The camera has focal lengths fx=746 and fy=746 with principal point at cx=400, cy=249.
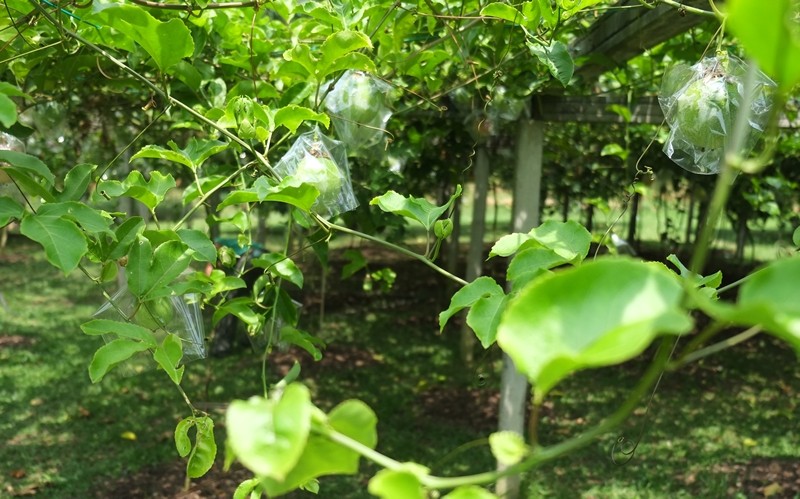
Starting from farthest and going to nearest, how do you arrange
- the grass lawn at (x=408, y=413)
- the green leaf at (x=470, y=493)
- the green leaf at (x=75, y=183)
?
the grass lawn at (x=408, y=413), the green leaf at (x=75, y=183), the green leaf at (x=470, y=493)

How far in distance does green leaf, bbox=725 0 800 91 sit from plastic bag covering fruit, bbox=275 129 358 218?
84 cm

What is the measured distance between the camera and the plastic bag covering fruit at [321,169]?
118 centimetres

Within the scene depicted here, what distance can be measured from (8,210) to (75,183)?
173 millimetres

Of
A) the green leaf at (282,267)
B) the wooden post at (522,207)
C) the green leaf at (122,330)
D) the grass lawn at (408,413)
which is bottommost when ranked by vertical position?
the grass lawn at (408,413)

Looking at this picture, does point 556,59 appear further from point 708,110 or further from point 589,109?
point 589,109

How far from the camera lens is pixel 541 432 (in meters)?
3.78

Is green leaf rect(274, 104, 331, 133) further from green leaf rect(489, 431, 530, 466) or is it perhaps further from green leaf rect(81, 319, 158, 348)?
green leaf rect(489, 431, 530, 466)

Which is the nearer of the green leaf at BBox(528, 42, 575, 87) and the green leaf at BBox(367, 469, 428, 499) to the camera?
the green leaf at BBox(367, 469, 428, 499)

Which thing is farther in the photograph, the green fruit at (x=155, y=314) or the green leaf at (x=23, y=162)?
the green fruit at (x=155, y=314)

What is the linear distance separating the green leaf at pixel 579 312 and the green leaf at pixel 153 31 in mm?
912

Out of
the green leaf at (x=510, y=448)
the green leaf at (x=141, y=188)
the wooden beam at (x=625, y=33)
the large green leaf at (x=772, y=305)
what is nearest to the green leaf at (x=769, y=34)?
the large green leaf at (x=772, y=305)

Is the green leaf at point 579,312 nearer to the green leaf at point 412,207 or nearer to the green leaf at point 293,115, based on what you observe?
the green leaf at point 412,207

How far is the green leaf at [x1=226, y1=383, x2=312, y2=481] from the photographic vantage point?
0.38m

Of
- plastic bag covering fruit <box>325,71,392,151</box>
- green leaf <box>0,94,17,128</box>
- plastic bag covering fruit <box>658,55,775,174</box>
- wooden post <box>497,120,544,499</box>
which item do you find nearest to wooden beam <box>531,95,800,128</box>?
wooden post <box>497,120,544,499</box>
